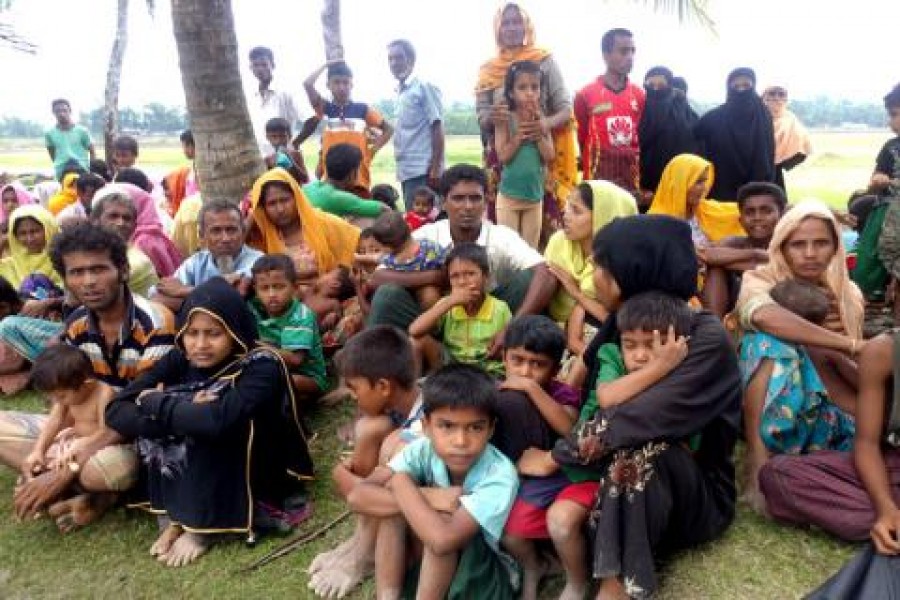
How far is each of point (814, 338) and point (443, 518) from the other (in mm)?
1757

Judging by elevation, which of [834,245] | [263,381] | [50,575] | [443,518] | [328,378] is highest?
[834,245]

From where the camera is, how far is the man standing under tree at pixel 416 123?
7223 mm

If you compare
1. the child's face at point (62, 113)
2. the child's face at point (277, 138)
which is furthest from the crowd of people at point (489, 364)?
the child's face at point (62, 113)

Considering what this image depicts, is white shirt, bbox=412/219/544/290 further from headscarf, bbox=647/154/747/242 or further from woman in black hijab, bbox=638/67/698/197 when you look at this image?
woman in black hijab, bbox=638/67/698/197

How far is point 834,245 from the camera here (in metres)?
3.46

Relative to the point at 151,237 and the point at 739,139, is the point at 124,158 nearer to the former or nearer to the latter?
the point at 151,237

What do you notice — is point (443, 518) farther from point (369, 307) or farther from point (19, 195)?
point (19, 195)

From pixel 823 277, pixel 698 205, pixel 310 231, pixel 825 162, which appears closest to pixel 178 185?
pixel 310 231

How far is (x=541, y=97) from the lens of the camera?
233 inches

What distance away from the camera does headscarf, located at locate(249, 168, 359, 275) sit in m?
5.11

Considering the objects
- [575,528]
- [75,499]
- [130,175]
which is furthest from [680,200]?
[130,175]

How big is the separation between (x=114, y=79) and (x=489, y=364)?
52.7 ft

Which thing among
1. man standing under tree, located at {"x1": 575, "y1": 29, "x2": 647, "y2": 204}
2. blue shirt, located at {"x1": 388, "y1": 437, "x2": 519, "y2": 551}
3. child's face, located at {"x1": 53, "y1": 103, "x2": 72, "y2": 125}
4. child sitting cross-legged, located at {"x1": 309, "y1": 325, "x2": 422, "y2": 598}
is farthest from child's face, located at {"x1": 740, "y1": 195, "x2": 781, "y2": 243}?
child's face, located at {"x1": 53, "y1": 103, "x2": 72, "y2": 125}

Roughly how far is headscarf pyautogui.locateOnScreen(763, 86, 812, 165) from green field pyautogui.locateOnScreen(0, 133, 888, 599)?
224 inches
